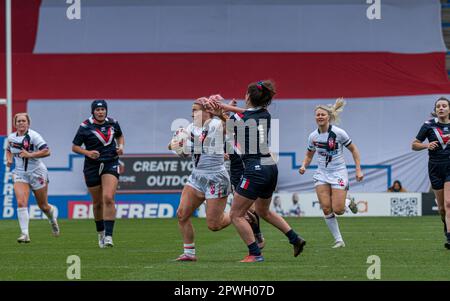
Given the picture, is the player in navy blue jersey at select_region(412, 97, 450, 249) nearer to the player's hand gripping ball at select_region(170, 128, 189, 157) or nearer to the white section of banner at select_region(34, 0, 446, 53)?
the player's hand gripping ball at select_region(170, 128, 189, 157)

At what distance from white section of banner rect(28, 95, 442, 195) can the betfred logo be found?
7.21ft

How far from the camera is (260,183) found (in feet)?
39.8

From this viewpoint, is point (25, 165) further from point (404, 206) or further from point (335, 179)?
point (404, 206)

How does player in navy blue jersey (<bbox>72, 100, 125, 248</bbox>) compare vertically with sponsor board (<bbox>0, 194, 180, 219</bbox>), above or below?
above

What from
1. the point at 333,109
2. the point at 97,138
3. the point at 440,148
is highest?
the point at 333,109

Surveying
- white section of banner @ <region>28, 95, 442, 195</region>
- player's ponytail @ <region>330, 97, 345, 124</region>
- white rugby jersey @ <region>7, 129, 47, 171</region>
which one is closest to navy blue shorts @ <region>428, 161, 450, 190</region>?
player's ponytail @ <region>330, 97, 345, 124</region>

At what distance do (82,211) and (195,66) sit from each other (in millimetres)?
6682

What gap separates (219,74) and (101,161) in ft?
57.3

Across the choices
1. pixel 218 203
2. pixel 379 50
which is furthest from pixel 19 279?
pixel 379 50

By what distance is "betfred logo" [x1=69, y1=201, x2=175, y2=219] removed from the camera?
29703mm

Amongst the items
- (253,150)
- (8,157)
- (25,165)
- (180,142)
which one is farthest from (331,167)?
(8,157)

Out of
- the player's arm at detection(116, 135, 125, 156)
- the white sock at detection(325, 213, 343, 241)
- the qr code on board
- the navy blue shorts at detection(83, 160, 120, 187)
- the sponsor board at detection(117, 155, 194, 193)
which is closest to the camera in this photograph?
the white sock at detection(325, 213, 343, 241)

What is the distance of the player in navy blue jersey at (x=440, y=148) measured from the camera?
585 inches

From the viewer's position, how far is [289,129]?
32469mm
